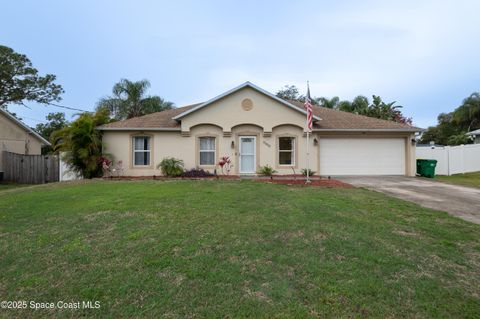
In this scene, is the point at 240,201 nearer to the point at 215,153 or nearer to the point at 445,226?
the point at 445,226

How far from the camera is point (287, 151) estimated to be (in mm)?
16922

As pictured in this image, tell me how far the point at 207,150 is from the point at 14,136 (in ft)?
50.5

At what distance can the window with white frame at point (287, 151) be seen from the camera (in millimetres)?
16891

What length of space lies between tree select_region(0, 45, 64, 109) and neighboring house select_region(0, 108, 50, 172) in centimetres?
1510

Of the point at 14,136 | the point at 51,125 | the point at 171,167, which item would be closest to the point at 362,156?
the point at 171,167

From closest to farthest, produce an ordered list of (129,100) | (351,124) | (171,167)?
(171,167)
(351,124)
(129,100)

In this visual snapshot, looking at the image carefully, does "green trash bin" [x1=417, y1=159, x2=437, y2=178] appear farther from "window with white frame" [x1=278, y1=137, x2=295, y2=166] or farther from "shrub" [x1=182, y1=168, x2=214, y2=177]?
"shrub" [x1=182, y1=168, x2=214, y2=177]

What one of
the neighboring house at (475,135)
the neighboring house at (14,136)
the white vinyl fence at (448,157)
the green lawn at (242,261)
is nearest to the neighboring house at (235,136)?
the white vinyl fence at (448,157)

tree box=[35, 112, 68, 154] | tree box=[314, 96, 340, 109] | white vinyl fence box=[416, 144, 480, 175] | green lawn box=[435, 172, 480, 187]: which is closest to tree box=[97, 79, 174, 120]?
tree box=[35, 112, 68, 154]

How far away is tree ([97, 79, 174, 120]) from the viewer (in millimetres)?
28844

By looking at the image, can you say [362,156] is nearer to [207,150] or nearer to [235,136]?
[235,136]

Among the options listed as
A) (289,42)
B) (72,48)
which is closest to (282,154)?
(289,42)

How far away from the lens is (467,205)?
27.8 feet

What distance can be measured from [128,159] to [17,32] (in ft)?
45.0
